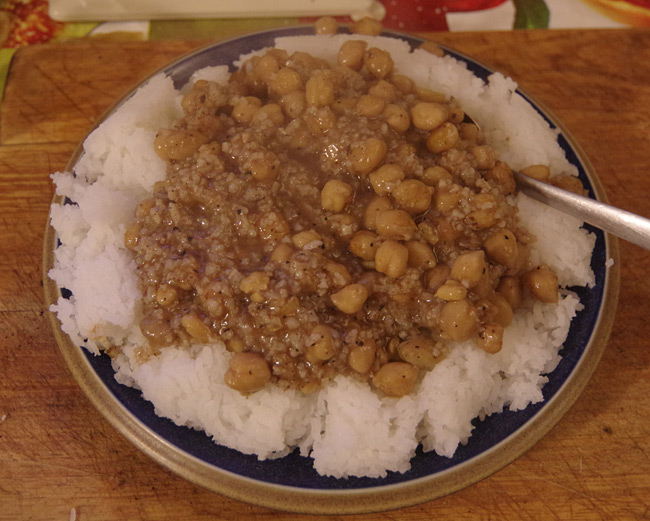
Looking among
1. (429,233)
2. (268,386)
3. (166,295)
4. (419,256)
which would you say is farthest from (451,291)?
(166,295)

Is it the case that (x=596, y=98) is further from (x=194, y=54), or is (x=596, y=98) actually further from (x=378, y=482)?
(x=378, y=482)

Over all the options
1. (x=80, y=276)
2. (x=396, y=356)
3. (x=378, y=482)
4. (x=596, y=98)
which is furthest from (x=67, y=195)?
(x=596, y=98)

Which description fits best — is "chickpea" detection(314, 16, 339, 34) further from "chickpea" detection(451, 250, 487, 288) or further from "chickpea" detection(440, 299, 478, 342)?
"chickpea" detection(440, 299, 478, 342)

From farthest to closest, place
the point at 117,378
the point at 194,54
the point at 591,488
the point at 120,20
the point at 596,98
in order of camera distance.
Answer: the point at 120,20 < the point at 596,98 < the point at 194,54 < the point at 591,488 < the point at 117,378

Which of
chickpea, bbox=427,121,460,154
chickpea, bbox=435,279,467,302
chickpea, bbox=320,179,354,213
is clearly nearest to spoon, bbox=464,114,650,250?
chickpea, bbox=427,121,460,154

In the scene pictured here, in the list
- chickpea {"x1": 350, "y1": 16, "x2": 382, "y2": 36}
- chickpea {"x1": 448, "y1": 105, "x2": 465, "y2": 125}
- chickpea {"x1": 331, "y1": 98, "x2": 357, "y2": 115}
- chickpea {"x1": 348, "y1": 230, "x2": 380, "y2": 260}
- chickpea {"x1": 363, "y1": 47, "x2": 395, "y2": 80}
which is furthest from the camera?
chickpea {"x1": 350, "y1": 16, "x2": 382, "y2": 36}

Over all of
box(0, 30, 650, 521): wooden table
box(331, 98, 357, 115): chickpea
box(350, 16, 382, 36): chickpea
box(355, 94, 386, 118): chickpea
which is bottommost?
box(0, 30, 650, 521): wooden table

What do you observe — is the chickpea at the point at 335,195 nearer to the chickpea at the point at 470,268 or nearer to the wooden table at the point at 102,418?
the chickpea at the point at 470,268
